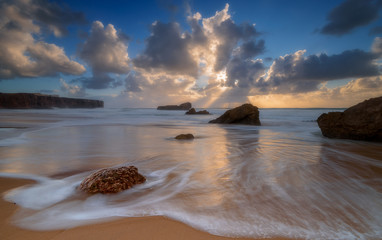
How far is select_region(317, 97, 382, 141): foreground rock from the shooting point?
19.6ft

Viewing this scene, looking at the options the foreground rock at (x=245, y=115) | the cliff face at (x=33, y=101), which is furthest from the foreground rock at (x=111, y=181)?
the cliff face at (x=33, y=101)

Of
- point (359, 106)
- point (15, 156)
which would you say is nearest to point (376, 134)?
point (359, 106)

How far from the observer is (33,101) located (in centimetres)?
6894

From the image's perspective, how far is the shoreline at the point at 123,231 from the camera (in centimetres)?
148

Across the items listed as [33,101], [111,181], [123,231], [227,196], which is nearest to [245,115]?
[227,196]

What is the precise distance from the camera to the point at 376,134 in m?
6.06

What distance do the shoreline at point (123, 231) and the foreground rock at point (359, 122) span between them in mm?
7433

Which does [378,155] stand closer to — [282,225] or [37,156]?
[282,225]

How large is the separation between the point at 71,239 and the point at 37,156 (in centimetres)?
383

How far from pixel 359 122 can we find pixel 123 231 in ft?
26.8

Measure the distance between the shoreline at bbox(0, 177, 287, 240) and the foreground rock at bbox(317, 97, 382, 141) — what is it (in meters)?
7.43

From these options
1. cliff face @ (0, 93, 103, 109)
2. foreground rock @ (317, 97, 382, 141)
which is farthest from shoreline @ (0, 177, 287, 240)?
cliff face @ (0, 93, 103, 109)

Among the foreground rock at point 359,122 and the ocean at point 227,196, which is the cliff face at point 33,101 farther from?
the foreground rock at point 359,122

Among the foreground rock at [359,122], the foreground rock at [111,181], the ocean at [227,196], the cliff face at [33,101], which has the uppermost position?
the cliff face at [33,101]
